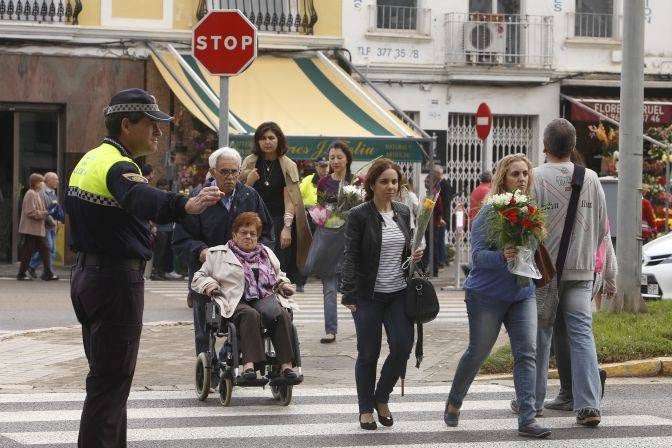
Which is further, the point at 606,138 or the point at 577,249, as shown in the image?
the point at 606,138

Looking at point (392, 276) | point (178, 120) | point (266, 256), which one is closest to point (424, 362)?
point (266, 256)

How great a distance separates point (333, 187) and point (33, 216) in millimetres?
9430

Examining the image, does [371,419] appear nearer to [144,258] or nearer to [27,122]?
[144,258]

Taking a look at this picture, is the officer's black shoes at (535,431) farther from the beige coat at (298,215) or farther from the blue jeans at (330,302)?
the beige coat at (298,215)

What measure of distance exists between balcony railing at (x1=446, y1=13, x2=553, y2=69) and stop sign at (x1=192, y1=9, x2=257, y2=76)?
47.7 feet

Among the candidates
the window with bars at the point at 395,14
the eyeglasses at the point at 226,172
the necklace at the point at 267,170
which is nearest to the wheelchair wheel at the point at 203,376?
the eyeglasses at the point at 226,172

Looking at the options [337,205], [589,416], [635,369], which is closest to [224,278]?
[589,416]

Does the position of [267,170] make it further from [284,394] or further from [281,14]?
[281,14]

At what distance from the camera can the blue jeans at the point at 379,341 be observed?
905 centimetres

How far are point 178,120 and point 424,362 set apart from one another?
1339 centimetres

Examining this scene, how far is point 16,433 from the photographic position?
8.84 meters

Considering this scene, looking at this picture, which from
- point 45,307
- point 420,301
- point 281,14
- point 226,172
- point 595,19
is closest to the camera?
point 420,301

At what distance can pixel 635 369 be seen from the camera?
11945 mm

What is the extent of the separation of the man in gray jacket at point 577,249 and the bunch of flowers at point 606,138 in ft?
56.2
